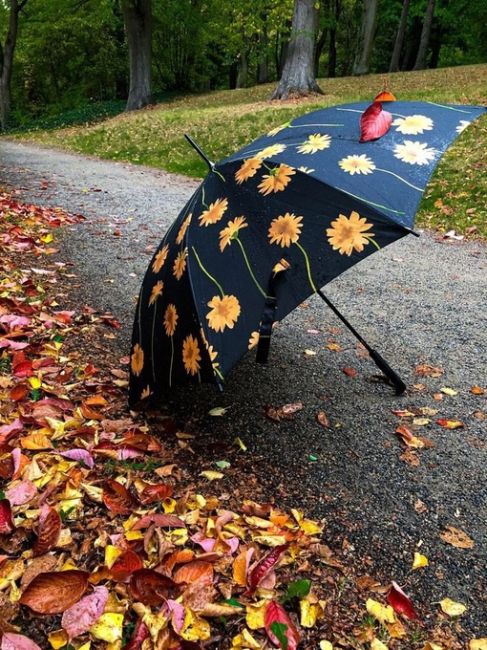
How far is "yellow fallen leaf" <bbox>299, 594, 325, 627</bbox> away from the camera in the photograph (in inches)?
57.9

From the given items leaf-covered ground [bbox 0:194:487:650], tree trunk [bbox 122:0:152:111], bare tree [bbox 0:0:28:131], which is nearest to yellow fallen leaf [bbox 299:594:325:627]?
leaf-covered ground [bbox 0:194:487:650]

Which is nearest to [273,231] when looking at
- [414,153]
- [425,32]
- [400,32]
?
[414,153]

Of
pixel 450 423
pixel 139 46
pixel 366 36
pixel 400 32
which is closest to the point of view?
pixel 450 423

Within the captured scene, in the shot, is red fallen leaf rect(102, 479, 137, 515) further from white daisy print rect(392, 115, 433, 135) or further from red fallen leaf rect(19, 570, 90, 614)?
white daisy print rect(392, 115, 433, 135)

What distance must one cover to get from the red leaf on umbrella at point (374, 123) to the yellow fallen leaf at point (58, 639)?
6.12ft

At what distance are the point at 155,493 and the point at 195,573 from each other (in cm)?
39

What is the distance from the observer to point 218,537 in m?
1.72

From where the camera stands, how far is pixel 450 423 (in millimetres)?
2439

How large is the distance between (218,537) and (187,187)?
7286 mm

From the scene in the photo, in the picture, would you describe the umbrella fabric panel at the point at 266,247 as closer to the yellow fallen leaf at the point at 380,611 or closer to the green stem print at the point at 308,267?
the green stem print at the point at 308,267

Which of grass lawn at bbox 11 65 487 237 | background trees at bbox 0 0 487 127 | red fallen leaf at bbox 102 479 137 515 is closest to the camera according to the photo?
red fallen leaf at bbox 102 479 137 515

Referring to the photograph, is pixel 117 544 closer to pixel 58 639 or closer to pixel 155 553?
pixel 155 553

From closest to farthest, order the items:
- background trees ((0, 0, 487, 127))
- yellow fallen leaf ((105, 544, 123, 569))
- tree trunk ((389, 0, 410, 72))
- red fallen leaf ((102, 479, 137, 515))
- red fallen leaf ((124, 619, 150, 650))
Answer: red fallen leaf ((124, 619, 150, 650)), yellow fallen leaf ((105, 544, 123, 569)), red fallen leaf ((102, 479, 137, 515)), background trees ((0, 0, 487, 127)), tree trunk ((389, 0, 410, 72))

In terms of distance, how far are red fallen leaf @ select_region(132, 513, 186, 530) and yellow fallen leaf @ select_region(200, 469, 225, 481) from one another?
0.91 feet
